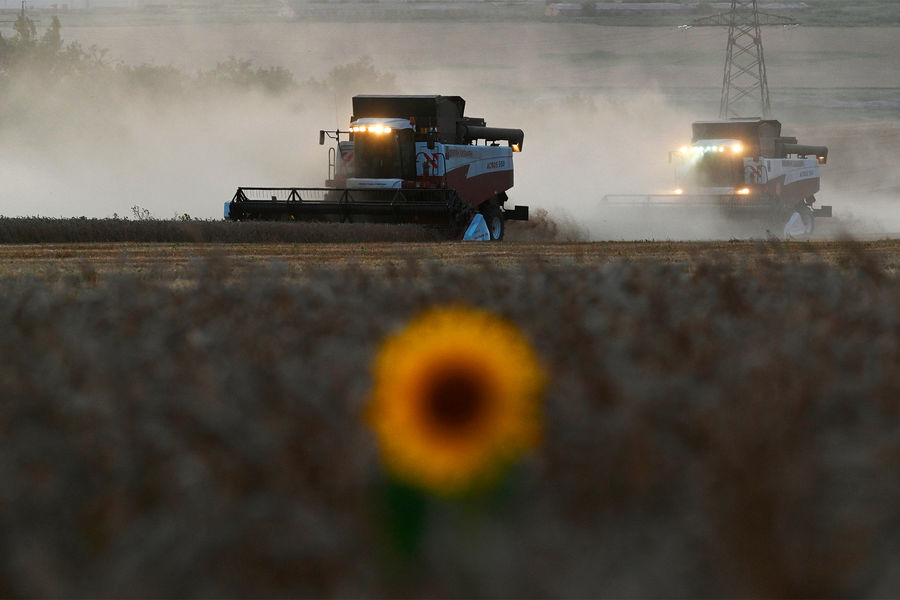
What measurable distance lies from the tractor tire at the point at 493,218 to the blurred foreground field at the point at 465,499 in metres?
24.2

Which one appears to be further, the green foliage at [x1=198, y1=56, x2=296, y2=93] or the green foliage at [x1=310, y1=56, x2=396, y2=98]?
the green foliage at [x1=310, y1=56, x2=396, y2=98]

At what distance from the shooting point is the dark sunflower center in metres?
3.17

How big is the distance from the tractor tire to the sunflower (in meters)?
24.1

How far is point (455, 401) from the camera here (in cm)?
343

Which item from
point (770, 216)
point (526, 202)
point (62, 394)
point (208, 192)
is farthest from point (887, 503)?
point (208, 192)

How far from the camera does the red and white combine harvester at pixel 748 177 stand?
115 ft

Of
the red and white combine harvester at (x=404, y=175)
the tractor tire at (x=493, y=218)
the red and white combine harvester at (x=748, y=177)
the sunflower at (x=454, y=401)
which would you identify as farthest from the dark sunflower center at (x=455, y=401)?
the red and white combine harvester at (x=748, y=177)

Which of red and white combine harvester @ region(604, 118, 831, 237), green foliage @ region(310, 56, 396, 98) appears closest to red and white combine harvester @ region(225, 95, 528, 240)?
red and white combine harvester @ region(604, 118, 831, 237)

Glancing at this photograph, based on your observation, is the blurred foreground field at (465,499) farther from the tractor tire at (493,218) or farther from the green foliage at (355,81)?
the green foliage at (355,81)

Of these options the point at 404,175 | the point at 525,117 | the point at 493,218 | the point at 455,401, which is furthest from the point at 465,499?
the point at 525,117

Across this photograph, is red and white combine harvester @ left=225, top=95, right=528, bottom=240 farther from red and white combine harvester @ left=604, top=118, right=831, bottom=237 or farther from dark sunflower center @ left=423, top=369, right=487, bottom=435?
dark sunflower center @ left=423, top=369, right=487, bottom=435

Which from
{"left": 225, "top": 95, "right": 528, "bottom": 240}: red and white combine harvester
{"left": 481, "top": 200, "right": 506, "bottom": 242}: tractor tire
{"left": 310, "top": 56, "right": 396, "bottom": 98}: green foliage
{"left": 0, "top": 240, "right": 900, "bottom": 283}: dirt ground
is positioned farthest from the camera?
{"left": 310, "top": 56, "right": 396, "bottom": 98}: green foliage

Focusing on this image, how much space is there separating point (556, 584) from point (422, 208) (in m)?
23.4

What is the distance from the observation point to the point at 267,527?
2.21 m
